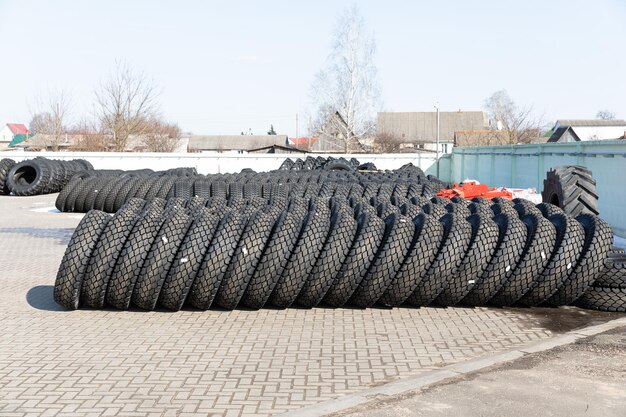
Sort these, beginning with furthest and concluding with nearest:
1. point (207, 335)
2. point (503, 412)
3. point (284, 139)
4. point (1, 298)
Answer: point (284, 139), point (1, 298), point (207, 335), point (503, 412)

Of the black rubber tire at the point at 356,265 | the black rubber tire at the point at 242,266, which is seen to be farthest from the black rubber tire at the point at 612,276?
the black rubber tire at the point at 242,266

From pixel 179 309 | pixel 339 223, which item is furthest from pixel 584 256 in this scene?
pixel 179 309

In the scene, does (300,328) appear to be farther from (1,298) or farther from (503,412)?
(1,298)

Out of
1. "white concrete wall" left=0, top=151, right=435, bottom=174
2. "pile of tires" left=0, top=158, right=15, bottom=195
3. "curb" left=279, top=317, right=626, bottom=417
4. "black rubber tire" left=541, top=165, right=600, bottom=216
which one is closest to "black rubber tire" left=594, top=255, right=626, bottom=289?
"curb" left=279, top=317, right=626, bottom=417

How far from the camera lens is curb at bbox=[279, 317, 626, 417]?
5.10 m

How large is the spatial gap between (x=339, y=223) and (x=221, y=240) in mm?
1360

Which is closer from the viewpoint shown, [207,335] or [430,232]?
[207,335]

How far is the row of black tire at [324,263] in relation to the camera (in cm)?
812

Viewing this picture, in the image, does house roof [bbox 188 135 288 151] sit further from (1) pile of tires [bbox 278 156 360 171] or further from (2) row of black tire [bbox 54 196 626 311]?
(2) row of black tire [bbox 54 196 626 311]

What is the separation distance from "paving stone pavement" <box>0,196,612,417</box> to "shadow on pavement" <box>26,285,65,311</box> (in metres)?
0.02

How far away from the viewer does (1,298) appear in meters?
9.22

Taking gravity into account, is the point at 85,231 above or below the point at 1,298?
above

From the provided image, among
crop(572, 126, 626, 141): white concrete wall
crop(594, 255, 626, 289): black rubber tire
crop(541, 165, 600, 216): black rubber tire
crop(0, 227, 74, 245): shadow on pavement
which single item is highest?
crop(572, 126, 626, 141): white concrete wall

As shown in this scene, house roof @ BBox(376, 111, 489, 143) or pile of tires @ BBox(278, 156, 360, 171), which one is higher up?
house roof @ BBox(376, 111, 489, 143)
